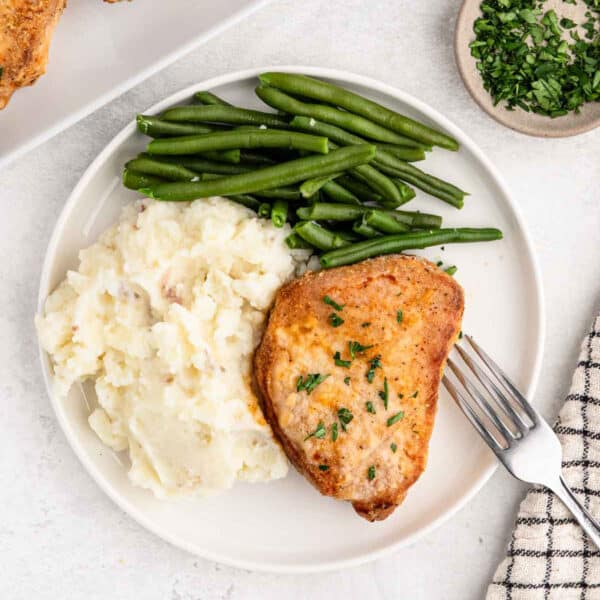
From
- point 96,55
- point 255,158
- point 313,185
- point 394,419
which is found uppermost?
point 96,55

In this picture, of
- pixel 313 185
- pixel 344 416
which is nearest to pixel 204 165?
pixel 313 185

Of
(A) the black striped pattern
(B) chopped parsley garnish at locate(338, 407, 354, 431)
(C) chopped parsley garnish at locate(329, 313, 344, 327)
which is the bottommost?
(A) the black striped pattern

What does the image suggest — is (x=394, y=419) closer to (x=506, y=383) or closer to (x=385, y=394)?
(x=385, y=394)

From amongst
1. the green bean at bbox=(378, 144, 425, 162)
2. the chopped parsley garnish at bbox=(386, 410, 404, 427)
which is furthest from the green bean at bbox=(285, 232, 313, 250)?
the chopped parsley garnish at bbox=(386, 410, 404, 427)

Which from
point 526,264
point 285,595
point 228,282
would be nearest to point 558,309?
point 526,264

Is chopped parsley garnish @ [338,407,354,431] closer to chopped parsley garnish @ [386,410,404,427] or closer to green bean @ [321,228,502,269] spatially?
chopped parsley garnish @ [386,410,404,427]

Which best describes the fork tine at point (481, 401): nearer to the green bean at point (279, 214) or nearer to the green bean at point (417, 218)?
the green bean at point (417, 218)
